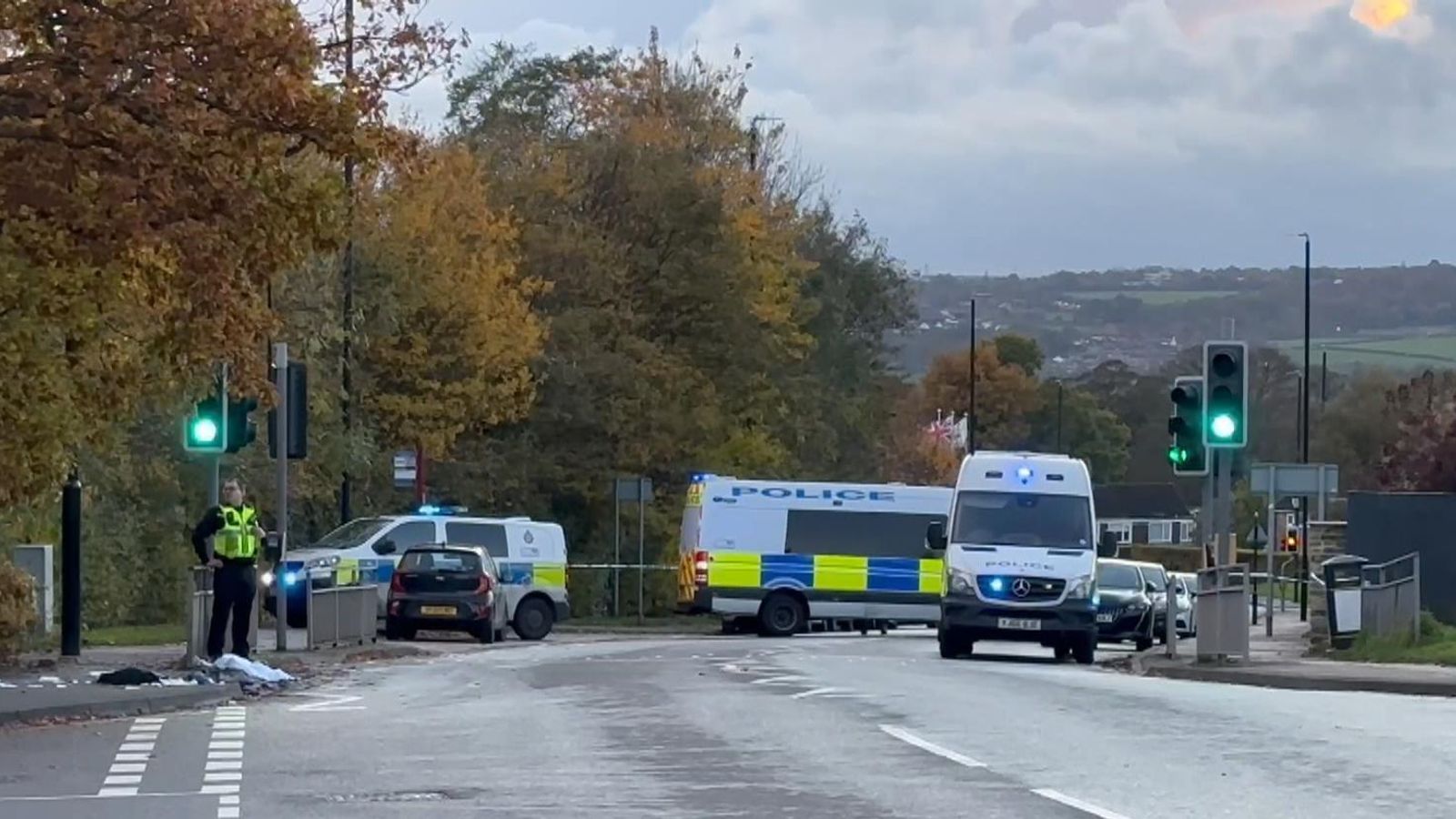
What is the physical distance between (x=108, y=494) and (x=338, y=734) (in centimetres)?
2206

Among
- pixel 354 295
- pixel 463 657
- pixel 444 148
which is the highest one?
pixel 444 148

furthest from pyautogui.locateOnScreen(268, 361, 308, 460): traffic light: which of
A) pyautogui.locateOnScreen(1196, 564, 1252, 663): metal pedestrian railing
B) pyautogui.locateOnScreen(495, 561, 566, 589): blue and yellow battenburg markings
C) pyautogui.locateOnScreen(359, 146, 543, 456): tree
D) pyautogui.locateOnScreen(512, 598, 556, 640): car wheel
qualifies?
pyautogui.locateOnScreen(359, 146, 543, 456): tree

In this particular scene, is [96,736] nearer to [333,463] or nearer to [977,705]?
[977,705]

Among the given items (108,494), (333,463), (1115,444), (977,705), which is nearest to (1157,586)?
(333,463)

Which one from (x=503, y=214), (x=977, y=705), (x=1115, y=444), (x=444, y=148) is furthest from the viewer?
(x=1115, y=444)

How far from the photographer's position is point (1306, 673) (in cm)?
2341

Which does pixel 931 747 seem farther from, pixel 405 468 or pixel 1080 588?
pixel 405 468

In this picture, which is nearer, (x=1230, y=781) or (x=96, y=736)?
(x=1230, y=781)

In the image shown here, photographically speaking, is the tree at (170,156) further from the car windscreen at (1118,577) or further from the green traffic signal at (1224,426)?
the car windscreen at (1118,577)

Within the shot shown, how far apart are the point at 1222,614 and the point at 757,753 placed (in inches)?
448

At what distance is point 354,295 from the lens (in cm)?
4603

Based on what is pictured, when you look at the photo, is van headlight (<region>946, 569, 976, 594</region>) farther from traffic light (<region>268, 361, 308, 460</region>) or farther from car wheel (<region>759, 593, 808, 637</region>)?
car wheel (<region>759, 593, 808, 637</region>)

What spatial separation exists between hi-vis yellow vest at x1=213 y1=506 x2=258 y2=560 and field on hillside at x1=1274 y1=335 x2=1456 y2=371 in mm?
87672

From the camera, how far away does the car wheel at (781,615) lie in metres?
44.2
